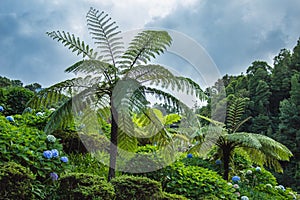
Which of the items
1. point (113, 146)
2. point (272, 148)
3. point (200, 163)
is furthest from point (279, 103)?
point (113, 146)

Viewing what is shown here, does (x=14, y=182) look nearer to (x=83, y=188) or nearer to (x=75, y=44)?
(x=83, y=188)

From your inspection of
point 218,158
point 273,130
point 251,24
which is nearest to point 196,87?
point 218,158

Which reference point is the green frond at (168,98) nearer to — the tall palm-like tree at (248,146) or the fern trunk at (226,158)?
the tall palm-like tree at (248,146)

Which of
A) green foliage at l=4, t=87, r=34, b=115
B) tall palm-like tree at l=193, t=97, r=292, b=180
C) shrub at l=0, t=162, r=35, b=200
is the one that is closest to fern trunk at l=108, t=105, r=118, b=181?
shrub at l=0, t=162, r=35, b=200

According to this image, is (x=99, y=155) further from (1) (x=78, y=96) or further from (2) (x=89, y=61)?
(2) (x=89, y=61)

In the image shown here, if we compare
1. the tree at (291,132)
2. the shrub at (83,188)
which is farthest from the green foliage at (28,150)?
the tree at (291,132)

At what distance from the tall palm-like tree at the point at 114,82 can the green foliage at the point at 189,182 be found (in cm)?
51

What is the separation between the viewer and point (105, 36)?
4.01 metres

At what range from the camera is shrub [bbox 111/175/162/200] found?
283cm

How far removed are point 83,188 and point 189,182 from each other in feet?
5.25

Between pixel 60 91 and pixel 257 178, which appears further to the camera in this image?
pixel 257 178

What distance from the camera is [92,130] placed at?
414 cm

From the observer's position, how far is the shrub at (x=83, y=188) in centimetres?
260

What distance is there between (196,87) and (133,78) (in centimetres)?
71
